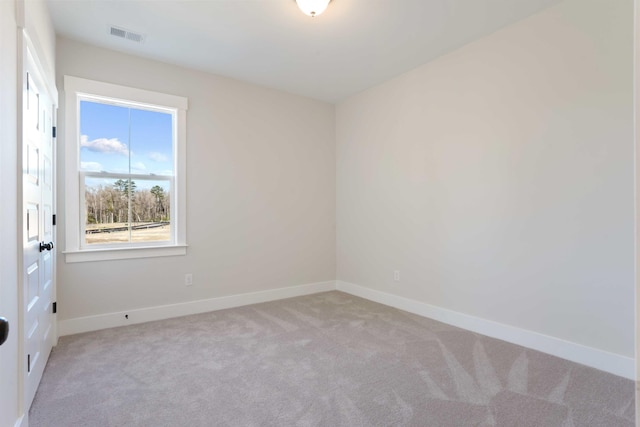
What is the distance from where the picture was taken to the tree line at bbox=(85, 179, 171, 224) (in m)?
3.28

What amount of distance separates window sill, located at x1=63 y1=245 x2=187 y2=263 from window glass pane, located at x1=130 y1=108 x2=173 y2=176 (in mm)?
839

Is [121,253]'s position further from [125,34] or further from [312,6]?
[312,6]

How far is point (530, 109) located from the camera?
9.16ft

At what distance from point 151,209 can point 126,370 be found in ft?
5.77

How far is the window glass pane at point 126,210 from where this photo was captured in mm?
3270

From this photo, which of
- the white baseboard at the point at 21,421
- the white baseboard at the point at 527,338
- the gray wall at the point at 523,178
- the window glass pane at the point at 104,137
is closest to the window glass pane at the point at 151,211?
the window glass pane at the point at 104,137

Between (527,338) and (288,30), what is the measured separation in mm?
3444

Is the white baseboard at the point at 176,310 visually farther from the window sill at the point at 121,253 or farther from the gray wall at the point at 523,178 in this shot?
the gray wall at the point at 523,178

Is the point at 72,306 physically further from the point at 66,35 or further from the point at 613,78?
the point at 613,78

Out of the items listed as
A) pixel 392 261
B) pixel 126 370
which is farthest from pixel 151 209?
pixel 392 261

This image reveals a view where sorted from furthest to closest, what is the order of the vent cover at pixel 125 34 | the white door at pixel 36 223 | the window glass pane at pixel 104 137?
the window glass pane at pixel 104 137 < the vent cover at pixel 125 34 < the white door at pixel 36 223

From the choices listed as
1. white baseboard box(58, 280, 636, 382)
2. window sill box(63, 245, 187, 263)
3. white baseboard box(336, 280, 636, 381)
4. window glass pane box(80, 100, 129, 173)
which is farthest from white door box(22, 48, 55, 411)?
white baseboard box(336, 280, 636, 381)

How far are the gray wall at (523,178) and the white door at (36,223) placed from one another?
3370 mm

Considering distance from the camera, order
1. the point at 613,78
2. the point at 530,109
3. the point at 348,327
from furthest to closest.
Result: the point at 348,327 < the point at 530,109 < the point at 613,78
